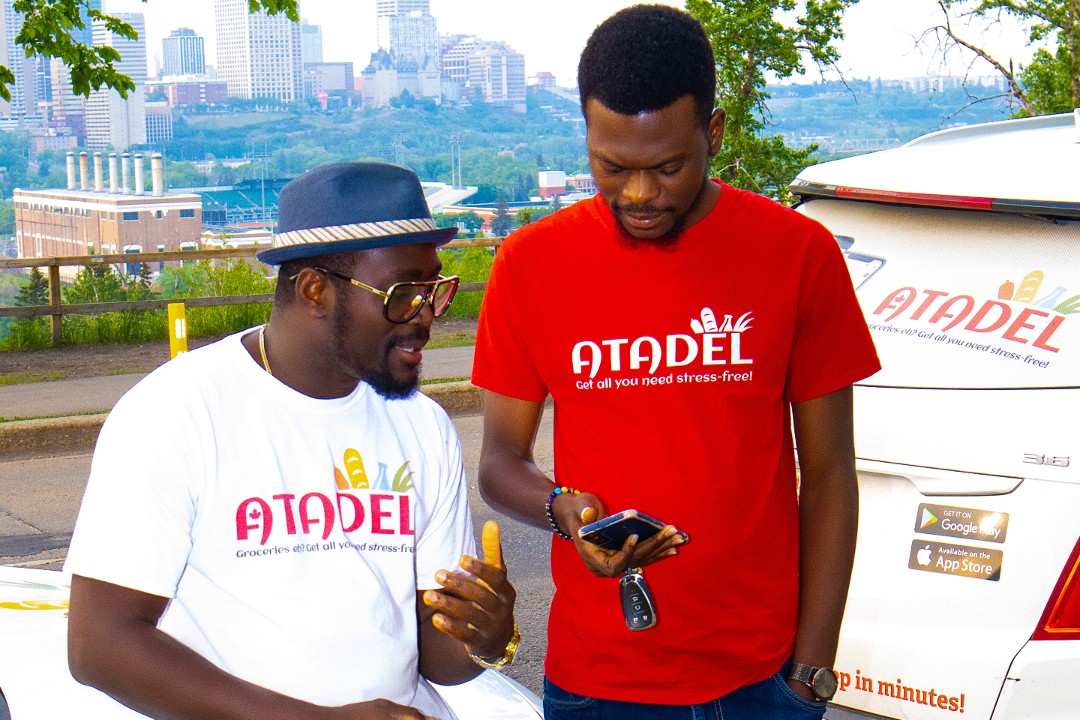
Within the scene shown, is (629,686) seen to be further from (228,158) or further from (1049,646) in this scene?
(228,158)

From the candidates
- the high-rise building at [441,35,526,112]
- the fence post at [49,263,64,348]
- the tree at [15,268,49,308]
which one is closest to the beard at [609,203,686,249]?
the fence post at [49,263,64,348]

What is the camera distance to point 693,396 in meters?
2.34

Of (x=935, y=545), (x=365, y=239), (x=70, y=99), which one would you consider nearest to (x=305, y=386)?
(x=365, y=239)

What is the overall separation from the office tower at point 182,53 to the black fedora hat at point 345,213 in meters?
70.4

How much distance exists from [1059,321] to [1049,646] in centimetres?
78

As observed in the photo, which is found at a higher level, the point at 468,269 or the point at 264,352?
the point at 264,352

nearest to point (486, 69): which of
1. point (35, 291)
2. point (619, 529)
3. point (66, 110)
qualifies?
point (66, 110)

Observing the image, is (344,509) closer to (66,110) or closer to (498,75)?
(498,75)

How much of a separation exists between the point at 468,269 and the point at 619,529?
15.6 meters

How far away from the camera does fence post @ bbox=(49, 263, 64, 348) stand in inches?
559

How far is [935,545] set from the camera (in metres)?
3.09

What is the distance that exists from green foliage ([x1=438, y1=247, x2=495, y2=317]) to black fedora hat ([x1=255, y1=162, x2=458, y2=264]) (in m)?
13.5

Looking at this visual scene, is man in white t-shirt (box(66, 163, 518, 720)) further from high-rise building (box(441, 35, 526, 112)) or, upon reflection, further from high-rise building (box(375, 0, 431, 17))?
high-rise building (box(375, 0, 431, 17))

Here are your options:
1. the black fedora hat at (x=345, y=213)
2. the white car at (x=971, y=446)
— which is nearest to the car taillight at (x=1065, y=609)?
the white car at (x=971, y=446)
